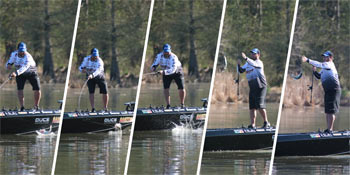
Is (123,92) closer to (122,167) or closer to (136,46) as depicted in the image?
(136,46)

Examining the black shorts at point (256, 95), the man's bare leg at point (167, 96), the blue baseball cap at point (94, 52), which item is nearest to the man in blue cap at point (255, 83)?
the black shorts at point (256, 95)

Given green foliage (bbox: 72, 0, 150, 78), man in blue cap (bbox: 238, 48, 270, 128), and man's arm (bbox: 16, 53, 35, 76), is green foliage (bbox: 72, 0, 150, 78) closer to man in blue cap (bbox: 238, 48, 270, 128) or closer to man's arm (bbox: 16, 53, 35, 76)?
man's arm (bbox: 16, 53, 35, 76)

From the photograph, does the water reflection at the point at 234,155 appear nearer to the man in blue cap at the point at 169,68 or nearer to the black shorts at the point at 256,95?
the black shorts at the point at 256,95

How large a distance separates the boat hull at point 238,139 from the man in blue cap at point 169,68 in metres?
0.94

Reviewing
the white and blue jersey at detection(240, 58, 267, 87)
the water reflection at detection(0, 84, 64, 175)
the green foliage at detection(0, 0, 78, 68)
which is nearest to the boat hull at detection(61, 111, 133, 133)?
the water reflection at detection(0, 84, 64, 175)

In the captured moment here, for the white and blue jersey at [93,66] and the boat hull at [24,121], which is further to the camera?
the boat hull at [24,121]

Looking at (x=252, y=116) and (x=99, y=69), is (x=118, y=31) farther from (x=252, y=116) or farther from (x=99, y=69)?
(x=252, y=116)

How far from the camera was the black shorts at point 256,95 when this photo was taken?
10.7 m

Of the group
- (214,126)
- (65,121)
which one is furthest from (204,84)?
(65,121)

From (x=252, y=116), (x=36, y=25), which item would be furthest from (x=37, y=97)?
(x=252, y=116)

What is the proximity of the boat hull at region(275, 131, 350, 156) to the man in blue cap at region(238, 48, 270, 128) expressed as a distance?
33 centimetres

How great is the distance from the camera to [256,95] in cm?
1075

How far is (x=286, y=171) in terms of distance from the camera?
33.3 feet

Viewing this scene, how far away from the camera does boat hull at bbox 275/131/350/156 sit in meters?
10.8
